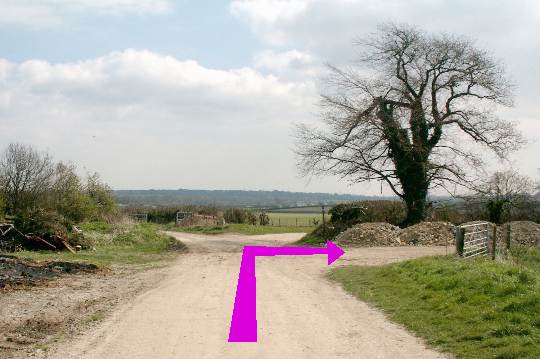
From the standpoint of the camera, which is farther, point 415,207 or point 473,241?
point 415,207

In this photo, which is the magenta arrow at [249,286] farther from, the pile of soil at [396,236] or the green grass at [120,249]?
the green grass at [120,249]

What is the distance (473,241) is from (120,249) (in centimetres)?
1705

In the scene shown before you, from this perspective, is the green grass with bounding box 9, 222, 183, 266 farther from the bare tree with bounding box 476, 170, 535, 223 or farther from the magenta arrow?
the bare tree with bounding box 476, 170, 535, 223

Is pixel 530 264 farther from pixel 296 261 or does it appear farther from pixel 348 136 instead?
pixel 348 136

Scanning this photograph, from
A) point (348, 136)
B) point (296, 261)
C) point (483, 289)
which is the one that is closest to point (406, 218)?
point (348, 136)

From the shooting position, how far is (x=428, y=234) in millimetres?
30500

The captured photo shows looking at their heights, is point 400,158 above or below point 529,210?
above

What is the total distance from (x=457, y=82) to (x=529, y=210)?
357 inches

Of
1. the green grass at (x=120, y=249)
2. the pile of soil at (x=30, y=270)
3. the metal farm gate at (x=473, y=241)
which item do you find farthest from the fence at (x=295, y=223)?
the pile of soil at (x=30, y=270)

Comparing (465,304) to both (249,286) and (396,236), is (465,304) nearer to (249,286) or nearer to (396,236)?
(249,286)

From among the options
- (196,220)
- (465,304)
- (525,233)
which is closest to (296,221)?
(196,220)

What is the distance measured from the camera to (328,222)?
3584 cm

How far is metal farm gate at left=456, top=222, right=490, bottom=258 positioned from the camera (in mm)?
18406

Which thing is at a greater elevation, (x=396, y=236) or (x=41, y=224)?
(x=41, y=224)
